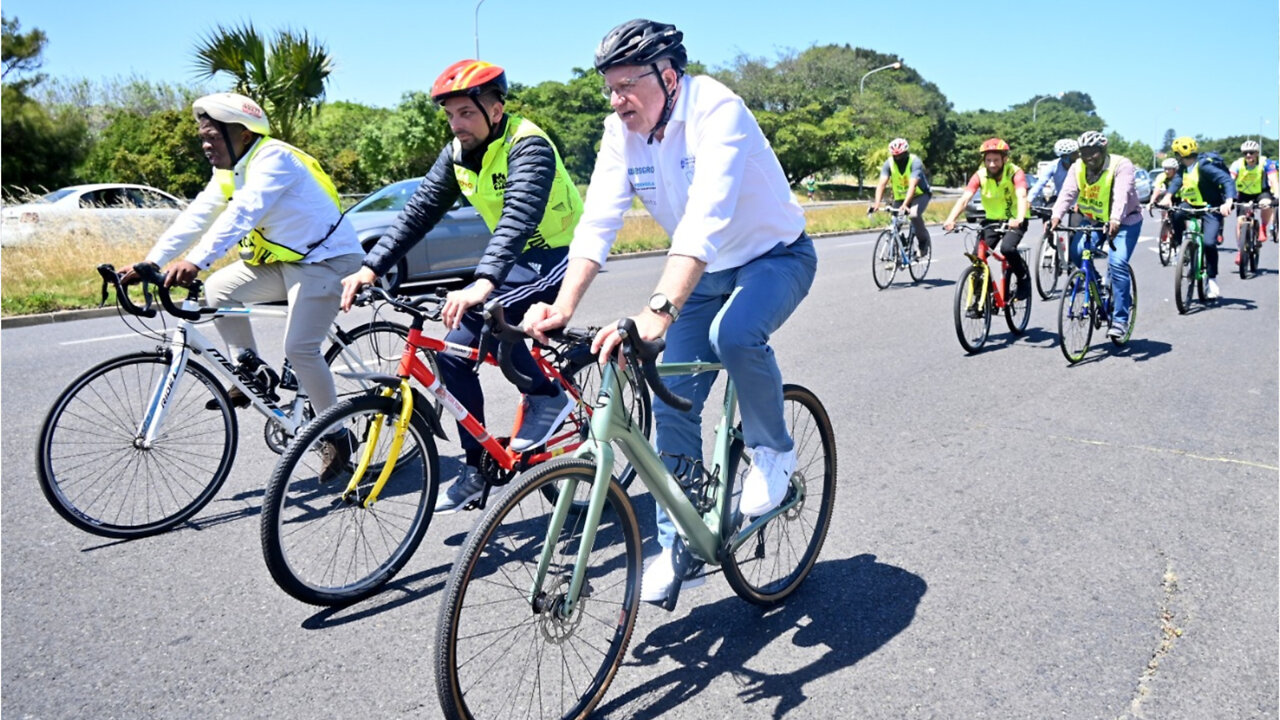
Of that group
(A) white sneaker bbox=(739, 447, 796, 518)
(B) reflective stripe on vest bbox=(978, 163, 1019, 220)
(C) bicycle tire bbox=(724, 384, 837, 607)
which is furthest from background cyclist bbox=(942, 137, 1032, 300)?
(A) white sneaker bbox=(739, 447, 796, 518)

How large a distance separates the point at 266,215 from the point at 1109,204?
24.4ft

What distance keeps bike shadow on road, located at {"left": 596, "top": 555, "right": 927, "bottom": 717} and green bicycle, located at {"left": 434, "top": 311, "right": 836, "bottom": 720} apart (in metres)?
0.22

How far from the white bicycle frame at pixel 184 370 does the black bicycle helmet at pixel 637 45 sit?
2146 mm

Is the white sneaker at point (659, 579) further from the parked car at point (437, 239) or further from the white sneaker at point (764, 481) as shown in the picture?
the parked car at point (437, 239)

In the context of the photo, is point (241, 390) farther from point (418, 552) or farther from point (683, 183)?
point (683, 183)

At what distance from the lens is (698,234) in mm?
2967

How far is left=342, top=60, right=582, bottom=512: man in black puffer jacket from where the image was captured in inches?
159

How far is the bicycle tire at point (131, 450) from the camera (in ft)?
14.4

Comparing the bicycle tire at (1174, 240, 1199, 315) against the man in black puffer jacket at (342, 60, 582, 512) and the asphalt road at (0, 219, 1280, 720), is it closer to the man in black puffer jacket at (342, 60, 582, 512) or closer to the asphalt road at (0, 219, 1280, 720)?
the asphalt road at (0, 219, 1280, 720)

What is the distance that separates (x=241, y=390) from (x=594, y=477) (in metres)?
2.67

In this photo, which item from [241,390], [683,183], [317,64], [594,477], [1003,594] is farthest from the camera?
[317,64]

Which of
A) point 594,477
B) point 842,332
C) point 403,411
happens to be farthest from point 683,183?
point 842,332

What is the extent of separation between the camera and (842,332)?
32.4 ft

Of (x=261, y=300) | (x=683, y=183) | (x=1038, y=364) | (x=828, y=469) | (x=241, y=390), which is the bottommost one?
(x=1038, y=364)
